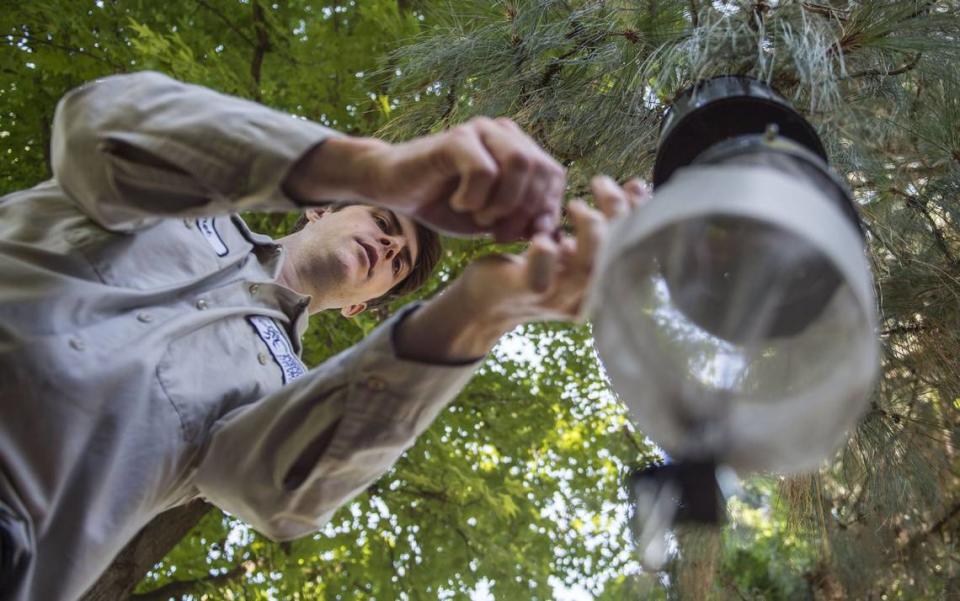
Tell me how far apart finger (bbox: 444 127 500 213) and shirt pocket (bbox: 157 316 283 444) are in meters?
0.47

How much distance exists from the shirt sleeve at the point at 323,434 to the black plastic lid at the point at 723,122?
1.19 ft

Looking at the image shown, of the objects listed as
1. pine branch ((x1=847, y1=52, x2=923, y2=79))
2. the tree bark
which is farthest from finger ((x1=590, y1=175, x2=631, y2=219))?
the tree bark

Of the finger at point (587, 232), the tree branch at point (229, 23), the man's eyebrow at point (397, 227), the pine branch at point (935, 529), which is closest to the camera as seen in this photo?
the finger at point (587, 232)

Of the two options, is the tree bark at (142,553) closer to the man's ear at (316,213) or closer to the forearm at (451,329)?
the man's ear at (316,213)

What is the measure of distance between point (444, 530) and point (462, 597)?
11.9 inches

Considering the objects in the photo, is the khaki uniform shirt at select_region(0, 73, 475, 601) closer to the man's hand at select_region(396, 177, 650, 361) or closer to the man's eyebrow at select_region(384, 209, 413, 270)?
the man's hand at select_region(396, 177, 650, 361)

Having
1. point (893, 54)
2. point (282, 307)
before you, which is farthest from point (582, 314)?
point (893, 54)

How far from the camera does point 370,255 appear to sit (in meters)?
1.67

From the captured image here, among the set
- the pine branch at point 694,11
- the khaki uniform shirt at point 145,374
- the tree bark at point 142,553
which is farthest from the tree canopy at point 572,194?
the tree bark at point 142,553

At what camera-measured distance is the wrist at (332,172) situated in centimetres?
92

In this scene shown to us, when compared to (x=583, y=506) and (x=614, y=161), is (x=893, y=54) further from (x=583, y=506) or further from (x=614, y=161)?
(x=583, y=506)

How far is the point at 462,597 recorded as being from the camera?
157 inches

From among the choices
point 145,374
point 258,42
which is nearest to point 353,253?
point 145,374

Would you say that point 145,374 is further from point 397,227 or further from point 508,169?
point 397,227
